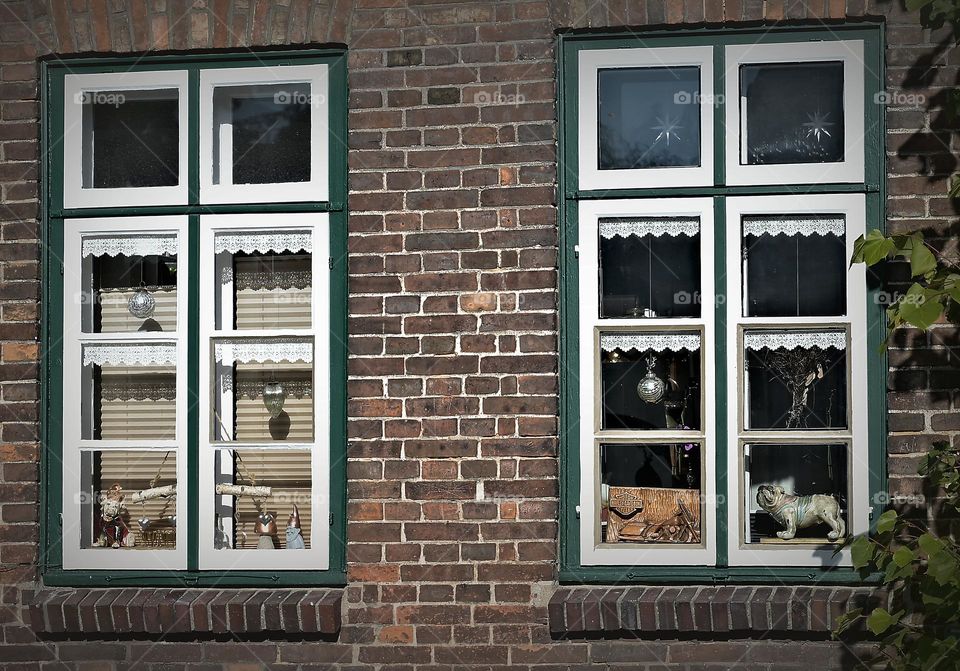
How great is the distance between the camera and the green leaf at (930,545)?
3.50 metres

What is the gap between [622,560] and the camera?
397cm

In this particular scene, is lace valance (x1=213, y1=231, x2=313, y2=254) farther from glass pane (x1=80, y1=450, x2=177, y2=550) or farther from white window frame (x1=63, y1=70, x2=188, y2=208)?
glass pane (x1=80, y1=450, x2=177, y2=550)

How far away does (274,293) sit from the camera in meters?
4.20

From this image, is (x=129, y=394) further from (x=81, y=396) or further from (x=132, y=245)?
(x=132, y=245)

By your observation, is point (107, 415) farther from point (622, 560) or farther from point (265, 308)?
point (622, 560)

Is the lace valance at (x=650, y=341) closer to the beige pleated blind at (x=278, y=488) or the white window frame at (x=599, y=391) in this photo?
the white window frame at (x=599, y=391)

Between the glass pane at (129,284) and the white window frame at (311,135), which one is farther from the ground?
the white window frame at (311,135)

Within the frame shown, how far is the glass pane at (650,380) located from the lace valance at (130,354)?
1.86 meters

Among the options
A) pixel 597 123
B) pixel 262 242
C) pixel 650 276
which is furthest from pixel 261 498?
pixel 597 123

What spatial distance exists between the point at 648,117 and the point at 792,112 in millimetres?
591

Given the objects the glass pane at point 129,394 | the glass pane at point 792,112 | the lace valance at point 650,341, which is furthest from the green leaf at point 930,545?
the glass pane at point 129,394

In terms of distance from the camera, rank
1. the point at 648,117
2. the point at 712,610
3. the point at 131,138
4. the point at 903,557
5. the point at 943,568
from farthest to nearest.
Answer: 1. the point at 131,138
2. the point at 648,117
3. the point at 712,610
4. the point at 903,557
5. the point at 943,568

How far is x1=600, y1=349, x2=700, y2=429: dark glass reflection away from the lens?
402cm

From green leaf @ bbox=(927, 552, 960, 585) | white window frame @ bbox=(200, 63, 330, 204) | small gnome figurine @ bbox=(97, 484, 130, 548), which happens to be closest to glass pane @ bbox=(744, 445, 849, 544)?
green leaf @ bbox=(927, 552, 960, 585)
